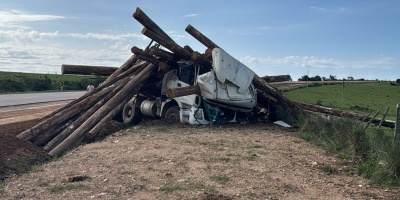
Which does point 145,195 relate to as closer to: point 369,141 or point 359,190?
point 359,190

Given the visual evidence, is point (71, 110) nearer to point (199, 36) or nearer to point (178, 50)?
point (178, 50)

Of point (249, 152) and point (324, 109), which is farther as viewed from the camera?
point (324, 109)

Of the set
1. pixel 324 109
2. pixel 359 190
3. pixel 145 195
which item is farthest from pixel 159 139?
pixel 324 109

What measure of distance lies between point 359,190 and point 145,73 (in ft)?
34.1

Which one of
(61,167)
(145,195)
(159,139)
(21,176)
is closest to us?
(145,195)

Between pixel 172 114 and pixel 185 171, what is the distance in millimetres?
7644

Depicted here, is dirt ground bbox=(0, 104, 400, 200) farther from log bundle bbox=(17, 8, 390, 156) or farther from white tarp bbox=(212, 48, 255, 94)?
white tarp bbox=(212, 48, 255, 94)

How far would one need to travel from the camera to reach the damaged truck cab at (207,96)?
46.6 ft

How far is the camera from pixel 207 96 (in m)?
14.3

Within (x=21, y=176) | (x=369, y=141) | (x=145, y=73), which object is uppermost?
(x=145, y=73)

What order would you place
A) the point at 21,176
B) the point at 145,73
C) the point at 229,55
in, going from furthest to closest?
the point at 145,73, the point at 229,55, the point at 21,176

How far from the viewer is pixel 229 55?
14.3 meters

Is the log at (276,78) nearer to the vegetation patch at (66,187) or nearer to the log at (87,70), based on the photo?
the log at (87,70)

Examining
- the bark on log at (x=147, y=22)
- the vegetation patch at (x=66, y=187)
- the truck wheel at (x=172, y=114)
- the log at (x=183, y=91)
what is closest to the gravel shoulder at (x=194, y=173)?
the vegetation patch at (x=66, y=187)
